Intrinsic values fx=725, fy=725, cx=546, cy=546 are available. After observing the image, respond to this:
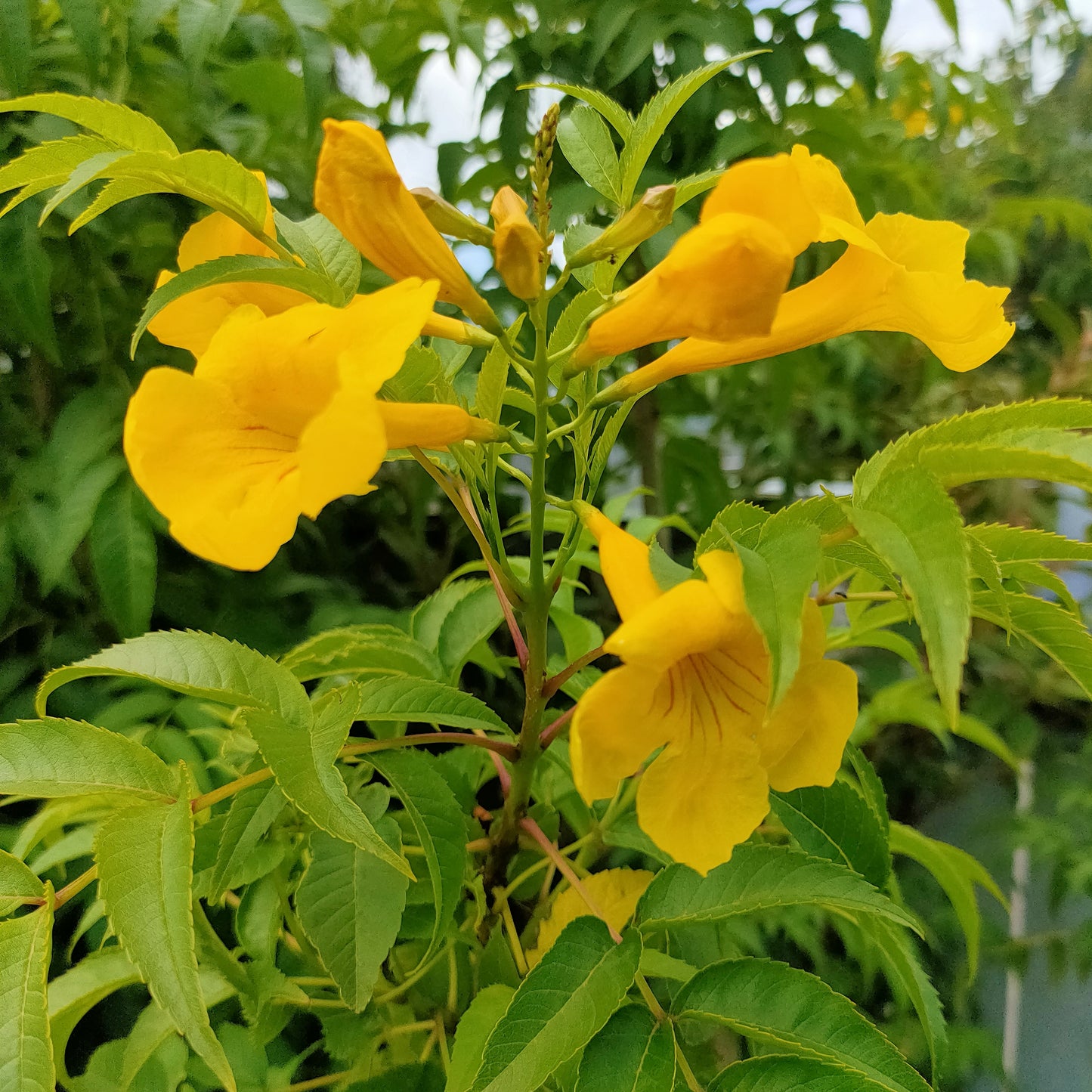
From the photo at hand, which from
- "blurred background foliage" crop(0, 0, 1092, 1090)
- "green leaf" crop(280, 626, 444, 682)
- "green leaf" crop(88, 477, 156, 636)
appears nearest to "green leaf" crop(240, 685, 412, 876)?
"green leaf" crop(280, 626, 444, 682)

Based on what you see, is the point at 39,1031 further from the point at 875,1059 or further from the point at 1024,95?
the point at 1024,95

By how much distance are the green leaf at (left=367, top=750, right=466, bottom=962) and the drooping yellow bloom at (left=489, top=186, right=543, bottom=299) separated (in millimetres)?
271

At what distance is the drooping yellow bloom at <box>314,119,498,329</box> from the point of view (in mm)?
330

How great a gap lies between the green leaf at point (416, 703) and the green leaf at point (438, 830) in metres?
0.04

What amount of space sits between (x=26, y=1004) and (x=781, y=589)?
0.38 meters

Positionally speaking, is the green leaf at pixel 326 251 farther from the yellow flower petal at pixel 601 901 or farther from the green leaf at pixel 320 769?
the yellow flower petal at pixel 601 901

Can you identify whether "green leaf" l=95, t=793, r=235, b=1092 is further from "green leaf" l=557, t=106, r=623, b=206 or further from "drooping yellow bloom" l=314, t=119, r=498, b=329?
"green leaf" l=557, t=106, r=623, b=206

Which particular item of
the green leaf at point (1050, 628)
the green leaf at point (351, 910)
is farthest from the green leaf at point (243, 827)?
the green leaf at point (1050, 628)

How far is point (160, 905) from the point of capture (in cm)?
31

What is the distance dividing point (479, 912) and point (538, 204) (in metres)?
0.47

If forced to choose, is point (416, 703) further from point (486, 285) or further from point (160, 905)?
point (486, 285)

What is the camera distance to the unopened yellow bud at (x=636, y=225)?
36 centimetres

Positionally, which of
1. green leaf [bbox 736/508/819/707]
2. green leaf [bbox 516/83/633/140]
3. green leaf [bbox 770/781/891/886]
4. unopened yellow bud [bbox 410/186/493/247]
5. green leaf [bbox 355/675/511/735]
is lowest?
green leaf [bbox 770/781/891/886]

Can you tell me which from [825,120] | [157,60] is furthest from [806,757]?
[157,60]
